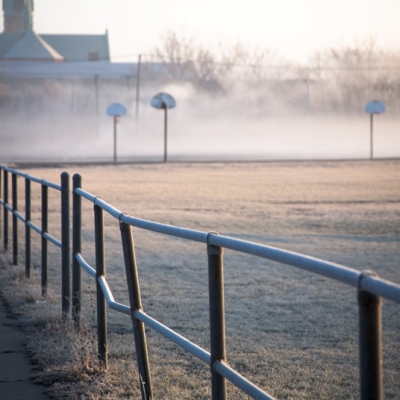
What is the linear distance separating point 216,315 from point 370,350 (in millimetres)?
1166

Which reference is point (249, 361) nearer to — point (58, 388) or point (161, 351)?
point (161, 351)

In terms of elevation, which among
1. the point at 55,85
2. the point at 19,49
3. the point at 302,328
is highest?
the point at 19,49

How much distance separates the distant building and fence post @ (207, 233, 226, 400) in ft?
324

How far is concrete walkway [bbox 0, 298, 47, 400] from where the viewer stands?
441 centimetres

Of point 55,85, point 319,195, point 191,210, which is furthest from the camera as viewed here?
point 55,85

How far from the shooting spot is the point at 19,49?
99375mm

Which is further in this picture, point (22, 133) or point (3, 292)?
point (22, 133)

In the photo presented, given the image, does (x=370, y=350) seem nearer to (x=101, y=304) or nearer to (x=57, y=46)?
(x=101, y=304)

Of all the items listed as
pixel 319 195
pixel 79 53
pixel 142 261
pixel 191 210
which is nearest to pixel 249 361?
pixel 142 261

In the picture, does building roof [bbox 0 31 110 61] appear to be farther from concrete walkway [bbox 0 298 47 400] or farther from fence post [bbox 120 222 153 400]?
fence post [bbox 120 222 153 400]

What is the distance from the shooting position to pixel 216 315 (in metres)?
3.03

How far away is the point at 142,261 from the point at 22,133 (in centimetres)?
6711

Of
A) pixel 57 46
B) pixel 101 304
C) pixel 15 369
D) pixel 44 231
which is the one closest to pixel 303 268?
pixel 101 304

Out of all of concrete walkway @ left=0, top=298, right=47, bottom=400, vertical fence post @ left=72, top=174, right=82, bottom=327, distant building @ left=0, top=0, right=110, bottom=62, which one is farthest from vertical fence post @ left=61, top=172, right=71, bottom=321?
distant building @ left=0, top=0, right=110, bottom=62
